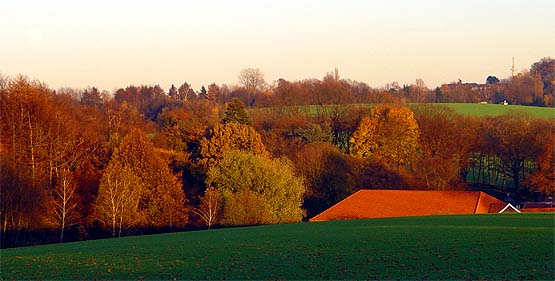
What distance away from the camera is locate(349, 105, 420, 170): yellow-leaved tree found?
234 ft

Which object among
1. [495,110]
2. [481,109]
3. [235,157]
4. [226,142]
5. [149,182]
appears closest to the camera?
[149,182]

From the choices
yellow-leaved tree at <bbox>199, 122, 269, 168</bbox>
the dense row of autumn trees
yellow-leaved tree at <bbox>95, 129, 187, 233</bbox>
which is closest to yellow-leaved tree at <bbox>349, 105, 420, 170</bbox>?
the dense row of autumn trees

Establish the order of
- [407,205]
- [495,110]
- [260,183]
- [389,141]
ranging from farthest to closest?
[495,110] → [389,141] → [260,183] → [407,205]

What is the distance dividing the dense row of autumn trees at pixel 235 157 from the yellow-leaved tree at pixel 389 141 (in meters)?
0.12

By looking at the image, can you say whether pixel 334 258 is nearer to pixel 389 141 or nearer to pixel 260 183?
pixel 260 183

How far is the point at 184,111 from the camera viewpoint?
82.0m

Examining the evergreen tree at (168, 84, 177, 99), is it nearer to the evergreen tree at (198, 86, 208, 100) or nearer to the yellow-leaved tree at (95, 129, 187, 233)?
the evergreen tree at (198, 86, 208, 100)

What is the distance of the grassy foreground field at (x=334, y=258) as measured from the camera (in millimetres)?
17641

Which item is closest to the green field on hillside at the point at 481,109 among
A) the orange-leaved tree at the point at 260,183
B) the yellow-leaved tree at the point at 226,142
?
the yellow-leaved tree at the point at 226,142

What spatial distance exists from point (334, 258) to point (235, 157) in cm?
3498

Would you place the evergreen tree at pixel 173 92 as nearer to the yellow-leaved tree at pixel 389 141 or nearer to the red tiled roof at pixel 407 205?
the yellow-leaved tree at pixel 389 141

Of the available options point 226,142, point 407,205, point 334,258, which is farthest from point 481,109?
point 334,258

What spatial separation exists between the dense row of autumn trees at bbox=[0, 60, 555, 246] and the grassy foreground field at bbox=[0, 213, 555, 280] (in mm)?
20847

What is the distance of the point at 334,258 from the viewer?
20688 mm
